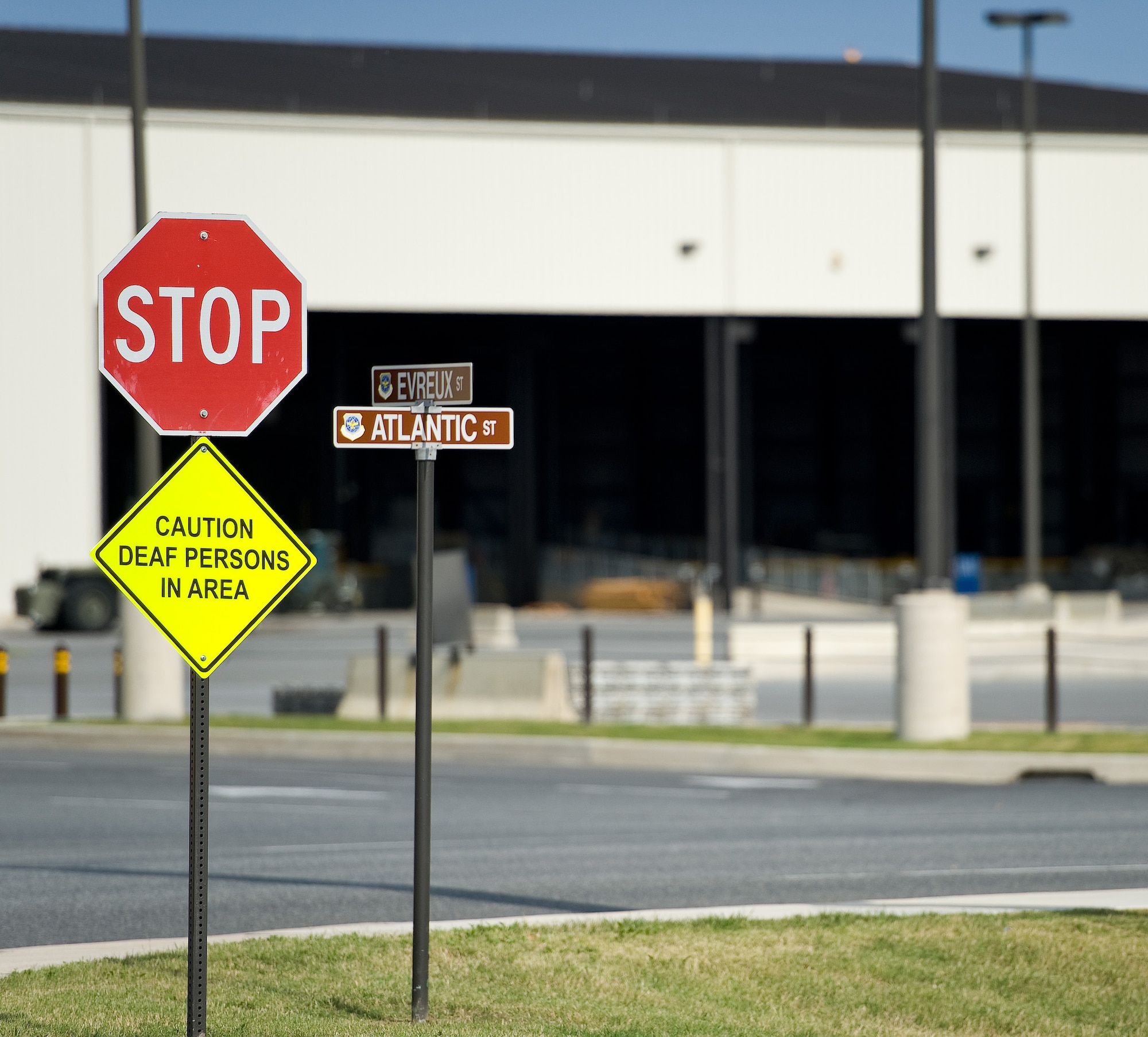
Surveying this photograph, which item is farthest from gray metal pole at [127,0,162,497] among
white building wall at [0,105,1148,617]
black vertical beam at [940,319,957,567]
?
black vertical beam at [940,319,957,567]

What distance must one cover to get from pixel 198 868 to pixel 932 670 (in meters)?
10.8

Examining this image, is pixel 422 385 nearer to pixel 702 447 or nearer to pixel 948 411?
pixel 948 411

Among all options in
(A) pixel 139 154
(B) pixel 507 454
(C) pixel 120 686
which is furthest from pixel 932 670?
(B) pixel 507 454

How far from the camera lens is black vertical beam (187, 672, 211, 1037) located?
5.32 meters

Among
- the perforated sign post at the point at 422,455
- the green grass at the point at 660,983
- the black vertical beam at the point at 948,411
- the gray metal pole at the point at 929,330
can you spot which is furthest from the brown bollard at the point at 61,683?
the black vertical beam at the point at 948,411

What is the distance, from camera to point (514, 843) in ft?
35.1

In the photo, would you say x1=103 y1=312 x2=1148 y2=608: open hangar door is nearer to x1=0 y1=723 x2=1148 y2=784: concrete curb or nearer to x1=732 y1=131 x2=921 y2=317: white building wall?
x1=732 y1=131 x2=921 y2=317: white building wall

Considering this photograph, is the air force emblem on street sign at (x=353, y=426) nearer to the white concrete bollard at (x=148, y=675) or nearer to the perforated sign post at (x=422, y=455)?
the perforated sign post at (x=422, y=455)

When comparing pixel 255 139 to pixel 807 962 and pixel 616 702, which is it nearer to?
pixel 616 702

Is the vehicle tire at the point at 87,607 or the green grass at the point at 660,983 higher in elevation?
the vehicle tire at the point at 87,607

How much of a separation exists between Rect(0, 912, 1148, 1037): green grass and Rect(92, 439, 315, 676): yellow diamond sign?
146 centimetres

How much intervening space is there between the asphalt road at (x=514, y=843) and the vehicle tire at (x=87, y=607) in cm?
2249

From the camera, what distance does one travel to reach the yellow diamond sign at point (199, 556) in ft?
17.9

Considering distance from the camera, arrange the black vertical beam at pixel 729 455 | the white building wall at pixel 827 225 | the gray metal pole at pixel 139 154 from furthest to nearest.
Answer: the black vertical beam at pixel 729 455, the white building wall at pixel 827 225, the gray metal pole at pixel 139 154
